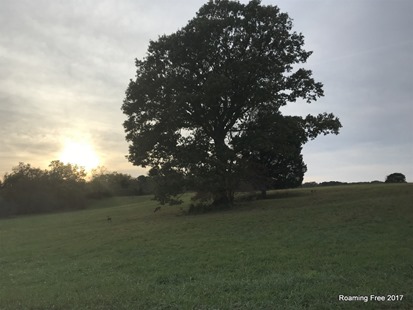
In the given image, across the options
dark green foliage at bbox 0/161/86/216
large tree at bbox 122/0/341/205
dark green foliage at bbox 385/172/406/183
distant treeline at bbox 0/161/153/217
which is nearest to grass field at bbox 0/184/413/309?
large tree at bbox 122/0/341/205

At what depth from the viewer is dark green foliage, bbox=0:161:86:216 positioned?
9025 centimetres

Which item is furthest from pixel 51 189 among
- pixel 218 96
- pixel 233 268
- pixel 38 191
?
pixel 233 268

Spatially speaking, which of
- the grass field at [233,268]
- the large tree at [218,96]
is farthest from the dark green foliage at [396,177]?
the grass field at [233,268]

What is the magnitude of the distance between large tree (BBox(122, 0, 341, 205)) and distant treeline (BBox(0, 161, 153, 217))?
4657 cm

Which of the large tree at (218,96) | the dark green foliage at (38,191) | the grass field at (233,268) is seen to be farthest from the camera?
the dark green foliage at (38,191)

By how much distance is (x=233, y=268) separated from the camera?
12883 mm

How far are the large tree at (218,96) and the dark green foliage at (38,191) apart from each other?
63.0 meters

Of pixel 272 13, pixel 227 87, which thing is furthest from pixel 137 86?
pixel 272 13

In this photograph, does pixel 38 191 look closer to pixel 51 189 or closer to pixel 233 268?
pixel 51 189

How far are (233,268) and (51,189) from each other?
9119 cm

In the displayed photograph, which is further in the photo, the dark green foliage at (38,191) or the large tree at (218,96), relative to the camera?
the dark green foliage at (38,191)

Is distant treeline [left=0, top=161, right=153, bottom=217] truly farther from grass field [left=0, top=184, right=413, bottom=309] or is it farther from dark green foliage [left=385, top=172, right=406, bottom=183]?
grass field [left=0, top=184, right=413, bottom=309]

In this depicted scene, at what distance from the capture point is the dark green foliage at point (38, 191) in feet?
296

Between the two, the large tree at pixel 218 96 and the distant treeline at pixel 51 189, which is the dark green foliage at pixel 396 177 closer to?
the large tree at pixel 218 96
